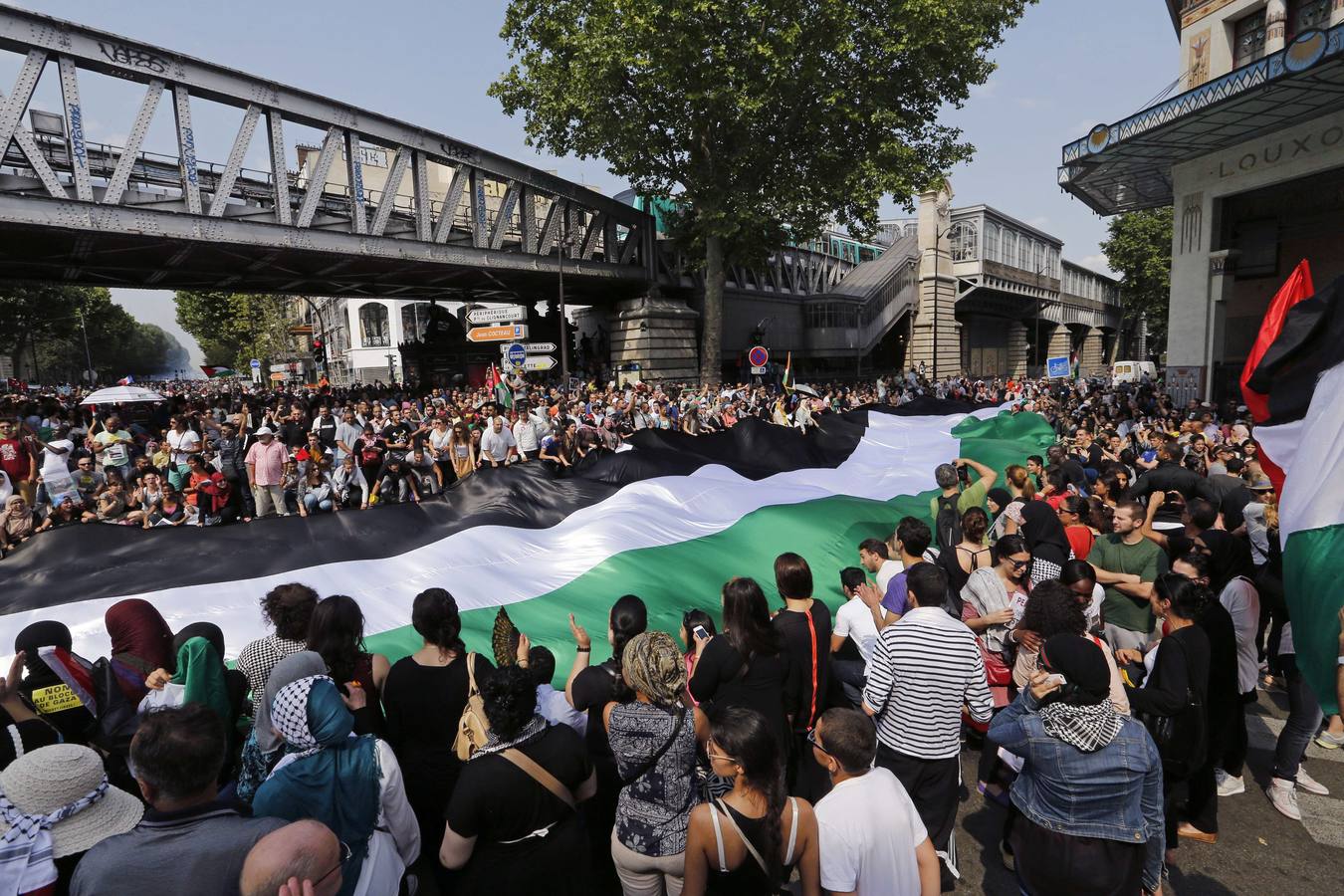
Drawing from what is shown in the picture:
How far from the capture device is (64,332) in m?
61.5

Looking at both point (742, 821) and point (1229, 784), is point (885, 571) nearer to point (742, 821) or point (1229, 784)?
point (1229, 784)

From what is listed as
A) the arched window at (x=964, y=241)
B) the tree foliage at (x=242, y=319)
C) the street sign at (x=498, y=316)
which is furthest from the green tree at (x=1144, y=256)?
the tree foliage at (x=242, y=319)

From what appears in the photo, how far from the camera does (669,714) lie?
2.69m

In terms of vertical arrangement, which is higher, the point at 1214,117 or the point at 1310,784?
the point at 1214,117

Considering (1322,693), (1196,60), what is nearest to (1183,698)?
(1322,693)

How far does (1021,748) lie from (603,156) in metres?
24.8

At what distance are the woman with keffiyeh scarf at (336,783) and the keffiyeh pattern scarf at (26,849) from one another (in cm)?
54

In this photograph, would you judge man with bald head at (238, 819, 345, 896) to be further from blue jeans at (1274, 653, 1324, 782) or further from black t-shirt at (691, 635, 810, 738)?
blue jeans at (1274, 653, 1324, 782)

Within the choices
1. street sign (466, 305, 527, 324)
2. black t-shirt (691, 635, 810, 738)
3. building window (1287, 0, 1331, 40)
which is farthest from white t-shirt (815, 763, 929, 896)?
building window (1287, 0, 1331, 40)

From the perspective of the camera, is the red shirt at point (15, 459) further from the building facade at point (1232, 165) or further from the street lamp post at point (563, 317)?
the building facade at point (1232, 165)

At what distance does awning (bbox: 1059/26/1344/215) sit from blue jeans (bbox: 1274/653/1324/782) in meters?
14.4

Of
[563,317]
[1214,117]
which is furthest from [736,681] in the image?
[563,317]

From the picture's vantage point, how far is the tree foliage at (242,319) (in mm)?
59438

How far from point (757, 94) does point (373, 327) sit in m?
35.6
